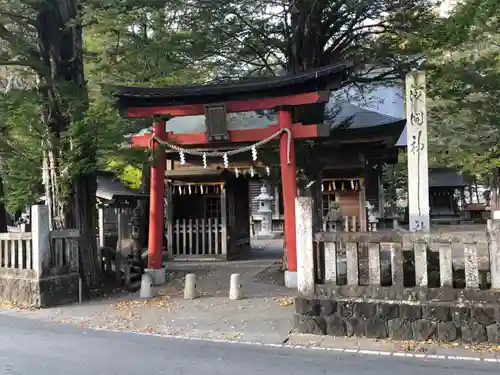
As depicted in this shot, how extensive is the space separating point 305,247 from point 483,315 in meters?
2.88

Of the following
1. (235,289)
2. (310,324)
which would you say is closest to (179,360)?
(310,324)

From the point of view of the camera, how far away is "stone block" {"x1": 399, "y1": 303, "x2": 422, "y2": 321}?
25.4ft

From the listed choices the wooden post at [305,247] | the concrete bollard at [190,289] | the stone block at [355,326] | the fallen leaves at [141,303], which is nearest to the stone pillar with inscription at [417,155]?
the wooden post at [305,247]

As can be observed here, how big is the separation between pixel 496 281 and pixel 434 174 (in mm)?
36833

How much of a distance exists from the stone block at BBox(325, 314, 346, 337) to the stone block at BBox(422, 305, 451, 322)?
4.17ft

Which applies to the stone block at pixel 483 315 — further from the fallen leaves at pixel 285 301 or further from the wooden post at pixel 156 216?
the wooden post at pixel 156 216

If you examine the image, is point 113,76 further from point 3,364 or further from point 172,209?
point 3,364

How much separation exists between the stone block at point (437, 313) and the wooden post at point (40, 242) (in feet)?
27.1

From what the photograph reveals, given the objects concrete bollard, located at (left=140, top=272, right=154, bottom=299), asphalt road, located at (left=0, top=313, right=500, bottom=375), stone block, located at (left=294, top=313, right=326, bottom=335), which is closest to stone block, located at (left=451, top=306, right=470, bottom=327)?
asphalt road, located at (left=0, top=313, right=500, bottom=375)

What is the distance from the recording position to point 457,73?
36.1 ft

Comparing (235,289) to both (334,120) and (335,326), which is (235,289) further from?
(334,120)

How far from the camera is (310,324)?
27.3 feet

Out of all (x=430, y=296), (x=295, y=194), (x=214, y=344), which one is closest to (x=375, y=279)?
(x=430, y=296)

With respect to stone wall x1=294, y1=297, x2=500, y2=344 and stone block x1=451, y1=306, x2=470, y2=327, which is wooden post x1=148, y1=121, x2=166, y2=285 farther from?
stone block x1=451, y1=306, x2=470, y2=327
